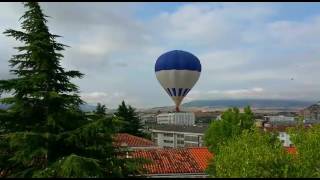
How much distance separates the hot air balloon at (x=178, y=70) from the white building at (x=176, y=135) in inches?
2104

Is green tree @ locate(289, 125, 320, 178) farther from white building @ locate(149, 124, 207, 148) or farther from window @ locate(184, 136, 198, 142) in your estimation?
window @ locate(184, 136, 198, 142)

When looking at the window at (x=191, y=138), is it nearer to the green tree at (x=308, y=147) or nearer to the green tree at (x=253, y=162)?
the green tree at (x=308, y=147)

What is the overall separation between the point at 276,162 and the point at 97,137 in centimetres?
691

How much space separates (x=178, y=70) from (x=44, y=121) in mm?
38347

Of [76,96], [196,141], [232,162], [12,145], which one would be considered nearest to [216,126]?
[232,162]

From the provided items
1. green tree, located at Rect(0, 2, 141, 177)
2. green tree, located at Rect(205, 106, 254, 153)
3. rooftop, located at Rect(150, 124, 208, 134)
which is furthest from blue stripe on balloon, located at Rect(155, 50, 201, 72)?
rooftop, located at Rect(150, 124, 208, 134)

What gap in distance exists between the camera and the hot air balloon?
174 feet

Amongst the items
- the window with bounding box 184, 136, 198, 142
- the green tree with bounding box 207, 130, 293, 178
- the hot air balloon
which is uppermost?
the hot air balloon

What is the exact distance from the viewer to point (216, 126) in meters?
33.7

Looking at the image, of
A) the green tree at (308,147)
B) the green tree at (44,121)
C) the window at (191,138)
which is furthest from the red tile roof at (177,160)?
the window at (191,138)

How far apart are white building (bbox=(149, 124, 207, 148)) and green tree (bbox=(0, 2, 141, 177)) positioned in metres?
92.5

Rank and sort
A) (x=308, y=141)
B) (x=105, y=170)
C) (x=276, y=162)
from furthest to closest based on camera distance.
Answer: (x=308, y=141)
(x=276, y=162)
(x=105, y=170)

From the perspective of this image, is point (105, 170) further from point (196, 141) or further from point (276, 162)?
point (196, 141)

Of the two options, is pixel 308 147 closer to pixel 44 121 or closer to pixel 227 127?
pixel 227 127
